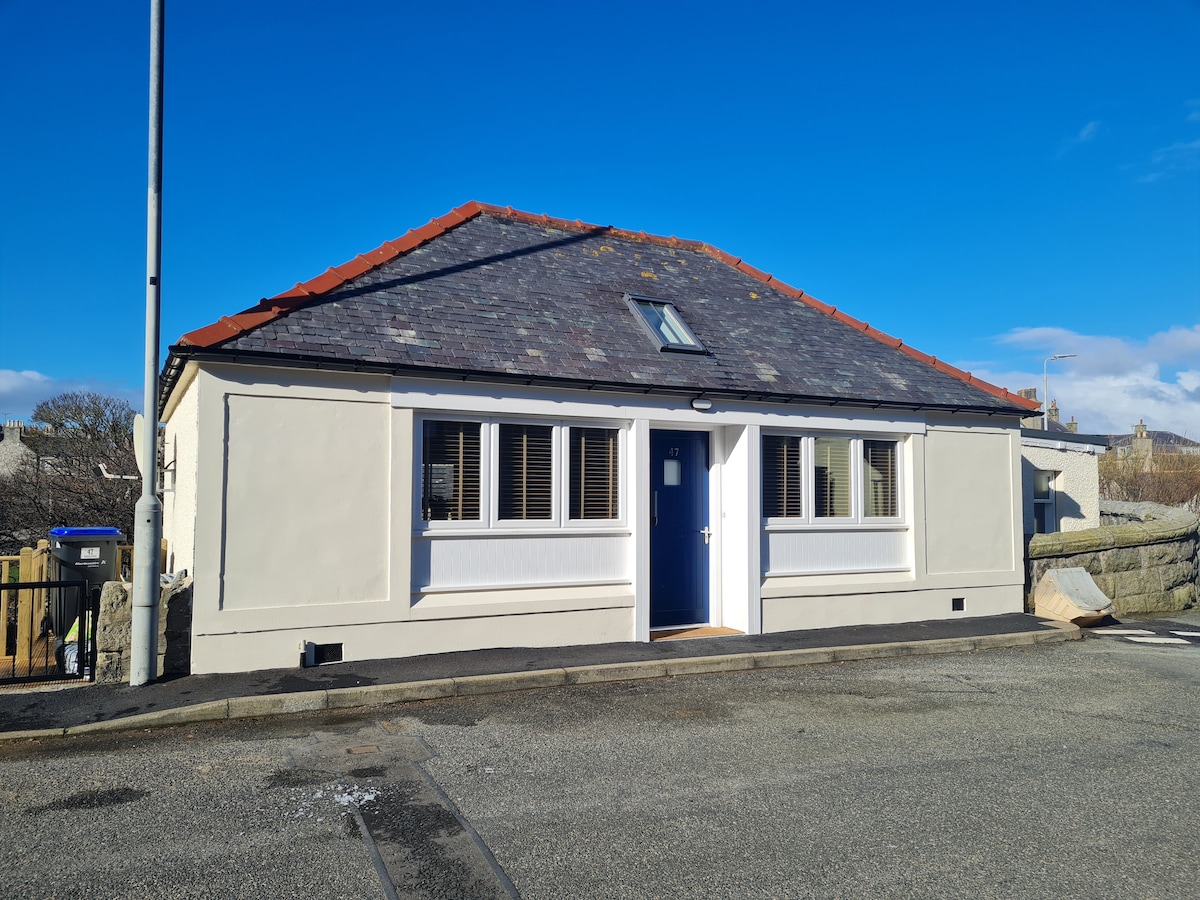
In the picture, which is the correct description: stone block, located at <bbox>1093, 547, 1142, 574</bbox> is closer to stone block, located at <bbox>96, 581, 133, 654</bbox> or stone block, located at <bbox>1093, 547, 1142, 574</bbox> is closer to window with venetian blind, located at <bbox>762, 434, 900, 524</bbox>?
window with venetian blind, located at <bbox>762, 434, 900, 524</bbox>

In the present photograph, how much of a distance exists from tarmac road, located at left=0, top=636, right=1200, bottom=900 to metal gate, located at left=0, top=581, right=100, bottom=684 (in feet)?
6.68

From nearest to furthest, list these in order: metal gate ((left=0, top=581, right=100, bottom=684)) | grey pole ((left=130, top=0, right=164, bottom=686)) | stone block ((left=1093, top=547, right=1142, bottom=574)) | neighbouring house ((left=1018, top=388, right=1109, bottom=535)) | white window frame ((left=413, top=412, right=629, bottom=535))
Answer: grey pole ((left=130, top=0, right=164, bottom=686)) → metal gate ((left=0, top=581, right=100, bottom=684)) → white window frame ((left=413, top=412, right=629, bottom=535)) → stone block ((left=1093, top=547, right=1142, bottom=574)) → neighbouring house ((left=1018, top=388, right=1109, bottom=535))

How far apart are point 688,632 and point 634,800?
18.6 feet

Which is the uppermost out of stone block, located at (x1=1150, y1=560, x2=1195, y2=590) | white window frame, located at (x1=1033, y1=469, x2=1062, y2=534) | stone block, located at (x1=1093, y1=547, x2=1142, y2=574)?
white window frame, located at (x1=1033, y1=469, x2=1062, y2=534)

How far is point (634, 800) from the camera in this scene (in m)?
5.16

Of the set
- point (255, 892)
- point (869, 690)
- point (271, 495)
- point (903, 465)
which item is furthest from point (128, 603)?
point (903, 465)

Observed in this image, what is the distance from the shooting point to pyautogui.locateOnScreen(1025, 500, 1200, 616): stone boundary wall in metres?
13.1

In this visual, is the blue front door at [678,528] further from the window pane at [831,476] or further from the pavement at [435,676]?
the window pane at [831,476]

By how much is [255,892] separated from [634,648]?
19.7 feet

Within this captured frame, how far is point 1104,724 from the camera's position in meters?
6.98

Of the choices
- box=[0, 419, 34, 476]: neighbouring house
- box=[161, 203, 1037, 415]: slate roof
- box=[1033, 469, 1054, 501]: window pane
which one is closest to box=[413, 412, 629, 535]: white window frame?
box=[161, 203, 1037, 415]: slate roof

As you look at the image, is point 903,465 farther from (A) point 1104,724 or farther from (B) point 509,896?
(B) point 509,896

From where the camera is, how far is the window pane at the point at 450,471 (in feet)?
30.6

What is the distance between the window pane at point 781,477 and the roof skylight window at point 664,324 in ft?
5.15
